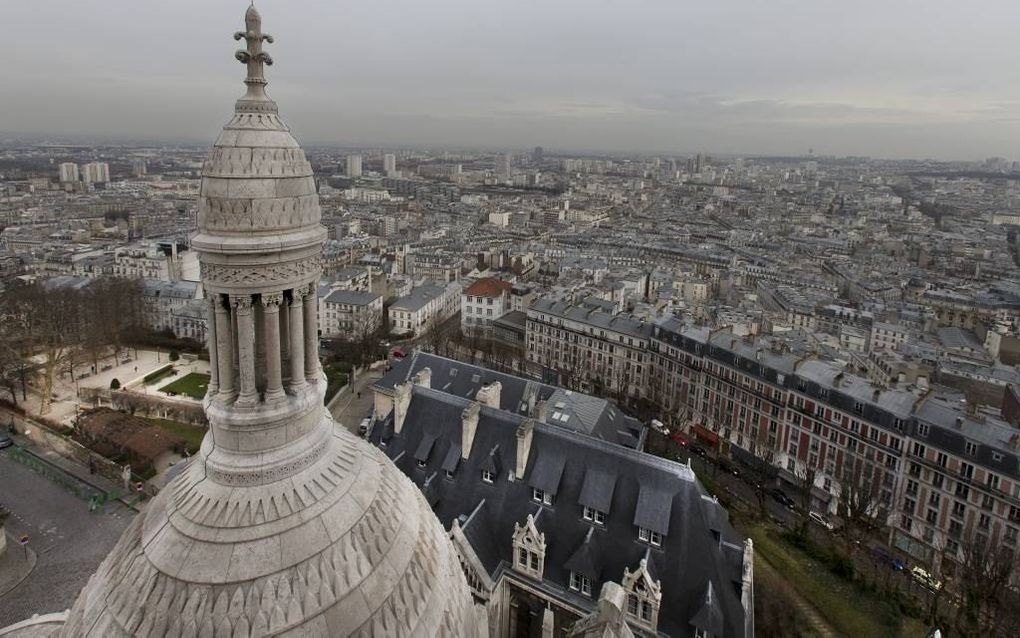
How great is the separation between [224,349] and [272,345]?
72 centimetres

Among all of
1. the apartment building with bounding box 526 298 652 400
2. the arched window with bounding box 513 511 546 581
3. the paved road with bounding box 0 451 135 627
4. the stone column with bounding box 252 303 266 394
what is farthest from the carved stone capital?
the apartment building with bounding box 526 298 652 400

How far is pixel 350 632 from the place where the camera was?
28.0ft

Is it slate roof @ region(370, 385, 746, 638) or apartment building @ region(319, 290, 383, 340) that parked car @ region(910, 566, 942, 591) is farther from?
apartment building @ region(319, 290, 383, 340)

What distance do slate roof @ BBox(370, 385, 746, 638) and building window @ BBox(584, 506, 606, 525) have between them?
21 cm

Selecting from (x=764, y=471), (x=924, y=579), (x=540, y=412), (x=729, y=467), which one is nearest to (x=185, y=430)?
(x=540, y=412)

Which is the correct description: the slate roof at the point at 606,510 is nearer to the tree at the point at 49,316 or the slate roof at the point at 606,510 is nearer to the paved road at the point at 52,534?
the paved road at the point at 52,534

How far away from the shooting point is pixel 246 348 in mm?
9070

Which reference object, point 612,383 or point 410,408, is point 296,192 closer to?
point 410,408

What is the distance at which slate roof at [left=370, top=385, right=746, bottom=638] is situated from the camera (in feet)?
76.2

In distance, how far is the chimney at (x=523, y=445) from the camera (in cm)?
2738

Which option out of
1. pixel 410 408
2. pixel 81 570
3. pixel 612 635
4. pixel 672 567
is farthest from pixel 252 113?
pixel 81 570

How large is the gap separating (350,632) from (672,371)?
52.6 m

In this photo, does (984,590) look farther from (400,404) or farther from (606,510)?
(400,404)

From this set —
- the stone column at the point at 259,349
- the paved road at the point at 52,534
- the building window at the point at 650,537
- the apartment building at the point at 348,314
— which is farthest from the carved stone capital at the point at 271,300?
the apartment building at the point at 348,314
